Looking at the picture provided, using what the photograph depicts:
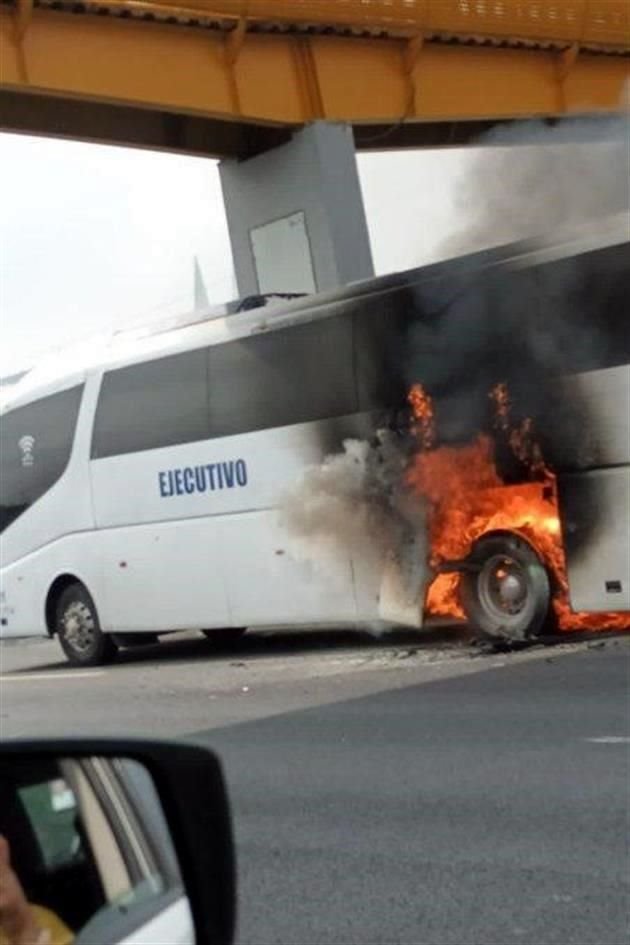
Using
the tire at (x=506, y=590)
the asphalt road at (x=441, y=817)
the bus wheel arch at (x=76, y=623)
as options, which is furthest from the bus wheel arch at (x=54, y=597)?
the asphalt road at (x=441, y=817)

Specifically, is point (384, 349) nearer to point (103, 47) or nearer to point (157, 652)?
point (103, 47)

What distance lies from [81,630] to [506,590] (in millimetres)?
5057

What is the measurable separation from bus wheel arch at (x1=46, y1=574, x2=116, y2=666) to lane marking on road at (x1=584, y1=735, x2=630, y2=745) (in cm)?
917

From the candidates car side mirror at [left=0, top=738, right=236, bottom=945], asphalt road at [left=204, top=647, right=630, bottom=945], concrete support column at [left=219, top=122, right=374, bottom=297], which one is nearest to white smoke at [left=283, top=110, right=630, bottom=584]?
concrete support column at [left=219, top=122, right=374, bottom=297]

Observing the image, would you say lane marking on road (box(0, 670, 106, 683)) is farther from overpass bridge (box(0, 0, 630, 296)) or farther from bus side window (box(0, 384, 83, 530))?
overpass bridge (box(0, 0, 630, 296))

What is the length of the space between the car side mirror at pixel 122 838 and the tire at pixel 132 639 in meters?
15.7

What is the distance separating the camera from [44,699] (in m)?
14.8

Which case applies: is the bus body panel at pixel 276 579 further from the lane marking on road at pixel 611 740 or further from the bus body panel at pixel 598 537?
the lane marking on road at pixel 611 740

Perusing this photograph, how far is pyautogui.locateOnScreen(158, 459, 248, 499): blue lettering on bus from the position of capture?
16.6 meters

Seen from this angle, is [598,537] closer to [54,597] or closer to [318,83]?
[54,597]

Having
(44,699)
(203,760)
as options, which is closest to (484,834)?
(203,760)

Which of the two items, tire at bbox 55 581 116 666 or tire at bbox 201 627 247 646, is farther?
tire at bbox 201 627 247 646

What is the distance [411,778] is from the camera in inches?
350

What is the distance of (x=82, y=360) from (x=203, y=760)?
52.4ft
